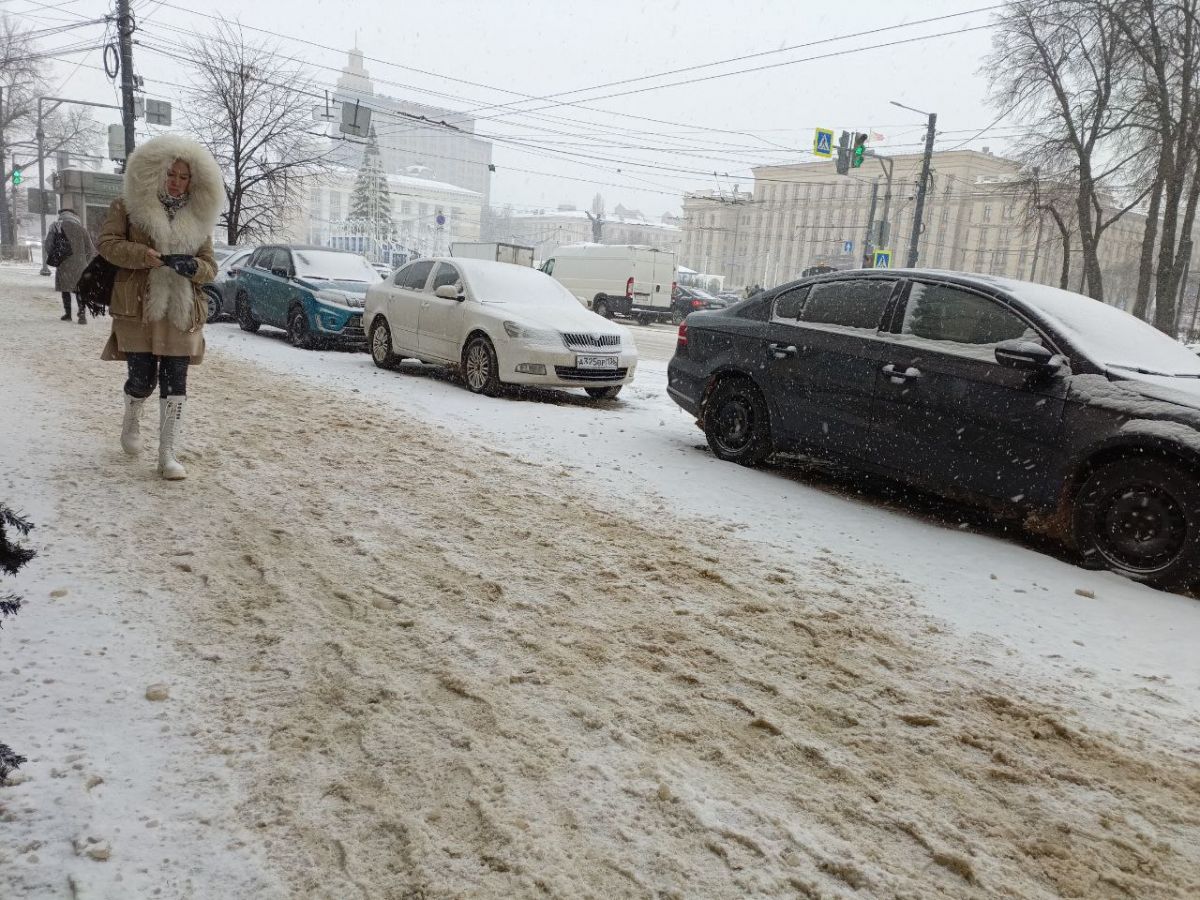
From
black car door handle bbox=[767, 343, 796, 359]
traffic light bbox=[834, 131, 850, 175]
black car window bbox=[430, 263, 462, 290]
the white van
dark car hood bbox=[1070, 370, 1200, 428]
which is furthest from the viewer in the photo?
the white van

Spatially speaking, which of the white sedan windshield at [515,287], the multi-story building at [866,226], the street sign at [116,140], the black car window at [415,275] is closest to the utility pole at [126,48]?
the street sign at [116,140]

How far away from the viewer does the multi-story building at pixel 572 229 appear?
114 m

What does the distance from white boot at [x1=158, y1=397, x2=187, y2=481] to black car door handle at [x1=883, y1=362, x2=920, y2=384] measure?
15.0ft

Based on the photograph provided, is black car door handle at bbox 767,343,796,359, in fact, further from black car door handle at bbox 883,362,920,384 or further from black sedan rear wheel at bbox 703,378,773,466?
black car door handle at bbox 883,362,920,384

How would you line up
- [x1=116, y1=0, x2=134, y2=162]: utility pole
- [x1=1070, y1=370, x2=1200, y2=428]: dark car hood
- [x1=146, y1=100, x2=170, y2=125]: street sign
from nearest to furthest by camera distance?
[x1=1070, y1=370, x2=1200, y2=428]: dark car hood → [x1=116, y1=0, x2=134, y2=162]: utility pole → [x1=146, y1=100, x2=170, y2=125]: street sign

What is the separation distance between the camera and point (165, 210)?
5176 millimetres

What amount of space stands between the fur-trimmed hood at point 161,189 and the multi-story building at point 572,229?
100 meters

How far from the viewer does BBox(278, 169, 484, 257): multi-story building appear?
103562mm

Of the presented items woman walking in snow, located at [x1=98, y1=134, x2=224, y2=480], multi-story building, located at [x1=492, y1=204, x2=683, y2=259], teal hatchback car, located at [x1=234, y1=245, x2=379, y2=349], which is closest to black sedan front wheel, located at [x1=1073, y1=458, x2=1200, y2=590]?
woman walking in snow, located at [x1=98, y1=134, x2=224, y2=480]

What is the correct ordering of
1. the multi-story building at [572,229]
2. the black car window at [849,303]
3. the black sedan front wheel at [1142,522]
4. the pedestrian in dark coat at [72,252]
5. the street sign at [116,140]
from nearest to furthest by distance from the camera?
the black sedan front wheel at [1142,522] < the black car window at [849,303] < the pedestrian in dark coat at [72,252] < the street sign at [116,140] < the multi-story building at [572,229]

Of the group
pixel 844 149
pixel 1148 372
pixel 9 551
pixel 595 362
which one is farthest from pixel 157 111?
pixel 9 551

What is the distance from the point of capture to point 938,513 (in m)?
6.05

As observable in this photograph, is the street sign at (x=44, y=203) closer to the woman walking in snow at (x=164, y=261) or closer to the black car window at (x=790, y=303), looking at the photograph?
the woman walking in snow at (x=164, y=261)

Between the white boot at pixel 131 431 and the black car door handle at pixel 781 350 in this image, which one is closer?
the white boot at pixel 131 431
